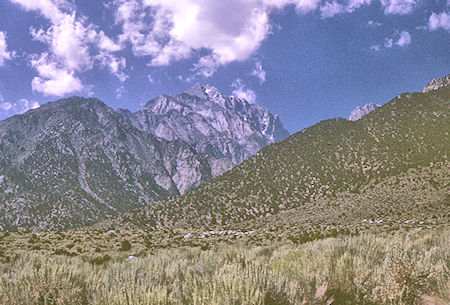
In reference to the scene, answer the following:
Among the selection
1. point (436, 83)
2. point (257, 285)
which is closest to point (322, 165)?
point (257, 285)

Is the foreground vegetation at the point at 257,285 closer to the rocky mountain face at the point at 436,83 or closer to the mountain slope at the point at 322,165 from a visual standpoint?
the mountain slope at the point at 322,165

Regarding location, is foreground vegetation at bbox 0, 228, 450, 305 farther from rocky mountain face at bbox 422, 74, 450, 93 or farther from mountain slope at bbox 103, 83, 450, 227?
rocky mountain face at bbox 422, 74, 450, 93

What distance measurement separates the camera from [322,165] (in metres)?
72.6

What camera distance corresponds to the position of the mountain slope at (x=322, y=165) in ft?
207

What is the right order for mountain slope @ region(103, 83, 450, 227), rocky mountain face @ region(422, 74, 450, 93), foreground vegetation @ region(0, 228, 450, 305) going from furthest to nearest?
rocky mountain face @ region(422, 74, 450, 93) < mountain slope @ region(103, 83, 450, 227) < foreground vegetation @ region(0, 228, 450, 305)

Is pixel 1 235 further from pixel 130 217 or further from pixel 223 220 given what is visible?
pixel 130 217

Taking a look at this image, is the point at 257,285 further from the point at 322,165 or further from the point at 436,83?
the point at 436,83

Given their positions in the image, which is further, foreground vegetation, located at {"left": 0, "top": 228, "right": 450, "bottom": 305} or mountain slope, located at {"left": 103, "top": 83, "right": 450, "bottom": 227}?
mountain slope, located at {"left": 103, "top": 83, "right": 450, "bottom": 227}

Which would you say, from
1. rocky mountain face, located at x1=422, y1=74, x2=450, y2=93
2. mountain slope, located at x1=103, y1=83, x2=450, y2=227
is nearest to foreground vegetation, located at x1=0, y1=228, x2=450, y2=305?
mountain slope, located at x1=103, y1=83, x2=450, y2=227

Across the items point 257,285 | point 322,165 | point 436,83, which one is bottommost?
point 257,285

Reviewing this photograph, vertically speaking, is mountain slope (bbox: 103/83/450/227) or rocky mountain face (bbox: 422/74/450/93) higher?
rocky mountain face (bbox: 422/74/450/93)

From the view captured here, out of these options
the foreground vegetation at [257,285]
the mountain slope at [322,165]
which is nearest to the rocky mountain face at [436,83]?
the mountain slope at [322,165]

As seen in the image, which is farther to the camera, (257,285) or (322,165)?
(322,165)

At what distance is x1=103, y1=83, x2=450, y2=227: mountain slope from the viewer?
207 feet
